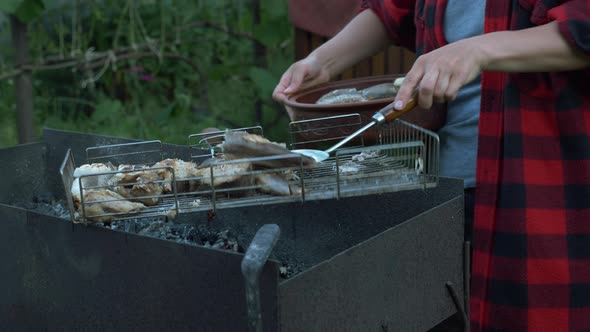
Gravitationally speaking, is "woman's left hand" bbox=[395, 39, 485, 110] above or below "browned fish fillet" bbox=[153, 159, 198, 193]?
above

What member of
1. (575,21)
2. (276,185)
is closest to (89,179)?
(276,185)

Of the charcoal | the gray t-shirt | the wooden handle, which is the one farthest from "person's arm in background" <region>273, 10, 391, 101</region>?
the wooden handle

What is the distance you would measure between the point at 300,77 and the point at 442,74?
2.30ft

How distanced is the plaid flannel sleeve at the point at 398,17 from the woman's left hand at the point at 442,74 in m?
0.74

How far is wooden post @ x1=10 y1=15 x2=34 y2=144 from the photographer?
13.2 feet

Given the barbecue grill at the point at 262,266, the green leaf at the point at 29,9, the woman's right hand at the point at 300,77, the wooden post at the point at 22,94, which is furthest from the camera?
the wooden post at the point at 22,94

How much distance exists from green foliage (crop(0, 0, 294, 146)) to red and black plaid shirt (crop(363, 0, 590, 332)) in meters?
2.62

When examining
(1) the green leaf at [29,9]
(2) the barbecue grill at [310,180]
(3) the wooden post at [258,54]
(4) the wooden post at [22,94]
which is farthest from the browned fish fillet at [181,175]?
(3) the wooden post at [258,54]

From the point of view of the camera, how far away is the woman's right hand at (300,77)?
2132mm

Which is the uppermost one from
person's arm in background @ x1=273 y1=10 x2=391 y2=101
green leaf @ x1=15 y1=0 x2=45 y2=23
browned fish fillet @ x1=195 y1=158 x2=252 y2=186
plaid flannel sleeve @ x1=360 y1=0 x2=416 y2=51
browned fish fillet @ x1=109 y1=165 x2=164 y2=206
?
green leaf @ x1=15 y1=0 x2=45 y2=23

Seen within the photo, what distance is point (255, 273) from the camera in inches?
47.9

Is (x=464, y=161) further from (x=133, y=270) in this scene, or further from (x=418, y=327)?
(x=133, y=270)

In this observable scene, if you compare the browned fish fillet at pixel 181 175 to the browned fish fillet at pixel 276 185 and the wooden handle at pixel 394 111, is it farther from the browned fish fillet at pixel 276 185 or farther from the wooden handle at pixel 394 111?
the wooden handle at pixel 394 111

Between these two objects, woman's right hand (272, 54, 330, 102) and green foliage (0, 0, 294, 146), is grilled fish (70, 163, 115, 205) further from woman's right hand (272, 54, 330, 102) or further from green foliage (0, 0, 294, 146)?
green foliage (0, 0, 294, 146)
